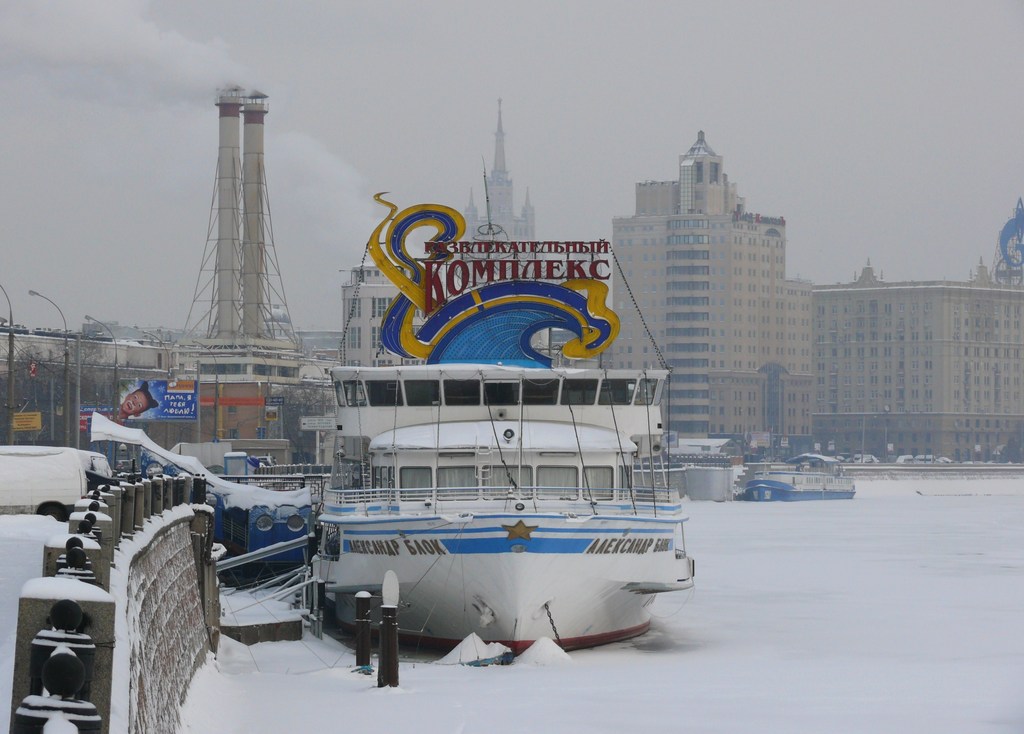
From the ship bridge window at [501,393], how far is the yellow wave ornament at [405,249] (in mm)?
6402

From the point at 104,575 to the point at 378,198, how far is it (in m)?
34.7

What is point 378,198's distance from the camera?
49.1 m

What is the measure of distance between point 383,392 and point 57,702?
2928 cm

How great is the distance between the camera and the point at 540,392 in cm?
4050

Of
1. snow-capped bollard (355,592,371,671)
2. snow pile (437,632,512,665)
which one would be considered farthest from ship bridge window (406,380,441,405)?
snow-capped bollard (355,592,371,671)

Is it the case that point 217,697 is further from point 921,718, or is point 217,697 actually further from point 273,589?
point 273,589

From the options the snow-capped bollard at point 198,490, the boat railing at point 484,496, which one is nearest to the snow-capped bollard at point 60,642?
the boat railing at point 484,496

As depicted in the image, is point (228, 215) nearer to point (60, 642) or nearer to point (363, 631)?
point (363, 631)

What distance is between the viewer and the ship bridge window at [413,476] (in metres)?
39.0

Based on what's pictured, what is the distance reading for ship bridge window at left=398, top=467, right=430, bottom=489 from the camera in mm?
39000

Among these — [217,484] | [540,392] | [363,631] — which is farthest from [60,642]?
[217,484]

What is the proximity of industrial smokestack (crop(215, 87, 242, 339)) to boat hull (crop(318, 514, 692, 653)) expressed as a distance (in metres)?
123

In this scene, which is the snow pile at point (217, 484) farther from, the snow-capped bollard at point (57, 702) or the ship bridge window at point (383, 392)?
the snow-capped bollard at point (57, 702)

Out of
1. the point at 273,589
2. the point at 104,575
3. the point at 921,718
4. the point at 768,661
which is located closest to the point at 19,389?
the point at 273,589
